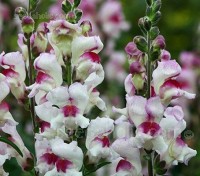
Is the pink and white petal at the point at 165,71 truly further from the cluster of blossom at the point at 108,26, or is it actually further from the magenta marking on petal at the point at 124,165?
the cluster of blossom at the point at 108,26

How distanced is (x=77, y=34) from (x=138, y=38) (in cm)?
14

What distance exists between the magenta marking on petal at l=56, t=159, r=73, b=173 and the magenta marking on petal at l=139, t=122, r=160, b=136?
0.17 metres

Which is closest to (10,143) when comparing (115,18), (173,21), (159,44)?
(159,44)

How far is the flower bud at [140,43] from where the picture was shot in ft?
5.35

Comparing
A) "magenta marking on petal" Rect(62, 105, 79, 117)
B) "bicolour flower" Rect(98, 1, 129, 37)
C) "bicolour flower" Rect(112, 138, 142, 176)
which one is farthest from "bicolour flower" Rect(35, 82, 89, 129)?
"bicolour flower" Rect(98, 1, 129, 37)

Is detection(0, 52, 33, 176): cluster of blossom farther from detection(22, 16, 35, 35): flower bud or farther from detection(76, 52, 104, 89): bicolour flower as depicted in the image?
detection(76, 52, 104, 89): bicolour flower

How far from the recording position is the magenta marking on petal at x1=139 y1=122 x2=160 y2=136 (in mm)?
1593

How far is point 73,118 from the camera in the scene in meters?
1.60

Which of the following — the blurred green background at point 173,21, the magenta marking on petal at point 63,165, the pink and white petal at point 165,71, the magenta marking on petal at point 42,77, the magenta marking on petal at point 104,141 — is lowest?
the blurred green background at point 173,21

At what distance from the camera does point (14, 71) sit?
1.76m

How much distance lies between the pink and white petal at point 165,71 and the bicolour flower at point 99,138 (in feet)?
0.45

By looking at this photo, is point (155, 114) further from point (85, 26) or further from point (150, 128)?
point (85, 26)

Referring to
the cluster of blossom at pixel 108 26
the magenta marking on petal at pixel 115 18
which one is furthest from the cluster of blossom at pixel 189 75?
the magenta marking on petal at pixel 115 18

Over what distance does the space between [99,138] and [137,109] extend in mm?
115
